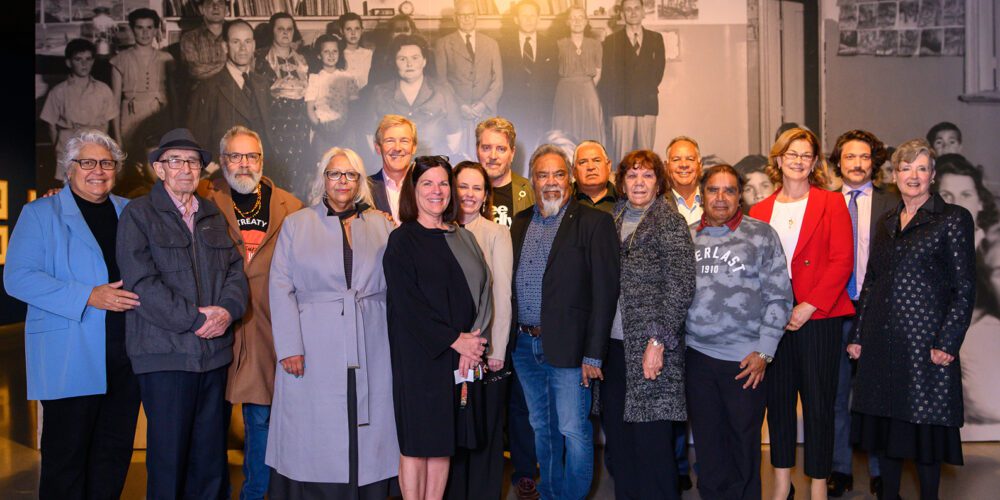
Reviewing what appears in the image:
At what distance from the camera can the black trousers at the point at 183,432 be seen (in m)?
3.22

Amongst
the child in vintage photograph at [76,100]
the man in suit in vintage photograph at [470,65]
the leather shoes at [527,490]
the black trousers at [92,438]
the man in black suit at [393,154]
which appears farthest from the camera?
the man in suit in vintage photograph at [470,65]

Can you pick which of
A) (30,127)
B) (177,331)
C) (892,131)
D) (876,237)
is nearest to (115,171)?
(177,331)

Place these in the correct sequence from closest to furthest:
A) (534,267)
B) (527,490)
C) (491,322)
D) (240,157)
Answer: (491,322) → (534,267) → (240,157) → (527,490)

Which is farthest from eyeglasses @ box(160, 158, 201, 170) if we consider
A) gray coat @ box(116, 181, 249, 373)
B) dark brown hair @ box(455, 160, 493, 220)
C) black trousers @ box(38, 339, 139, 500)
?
dark brown hair @ box(455, 160, 493, 220)

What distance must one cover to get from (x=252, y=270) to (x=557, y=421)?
1625 mm

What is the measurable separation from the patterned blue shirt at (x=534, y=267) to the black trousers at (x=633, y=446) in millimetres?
394

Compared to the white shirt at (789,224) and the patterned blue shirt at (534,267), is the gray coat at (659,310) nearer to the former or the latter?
the patterned blue shirt at (534,267)

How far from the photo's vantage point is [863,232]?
412cm

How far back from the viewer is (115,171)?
356 cm

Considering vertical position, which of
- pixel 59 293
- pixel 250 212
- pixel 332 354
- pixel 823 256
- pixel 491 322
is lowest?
pixel 332 354

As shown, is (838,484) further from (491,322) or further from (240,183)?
(240,183)

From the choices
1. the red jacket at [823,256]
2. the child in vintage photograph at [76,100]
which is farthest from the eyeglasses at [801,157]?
the child in vintage photograph at [76,100]

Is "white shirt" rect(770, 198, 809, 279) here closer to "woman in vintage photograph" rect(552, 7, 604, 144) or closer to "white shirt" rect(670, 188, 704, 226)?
"white shirt" rect(670, 188, 704, 226)

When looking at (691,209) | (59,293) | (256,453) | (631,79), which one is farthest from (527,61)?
(59,293)
